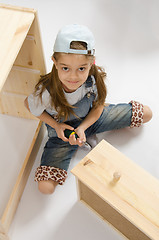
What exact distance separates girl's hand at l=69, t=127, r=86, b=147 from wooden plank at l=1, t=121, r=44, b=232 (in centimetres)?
20

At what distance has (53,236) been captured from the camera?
3.82ft

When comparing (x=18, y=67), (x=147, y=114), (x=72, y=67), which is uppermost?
(x=72, y=67)

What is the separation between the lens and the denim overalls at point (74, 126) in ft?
3.99

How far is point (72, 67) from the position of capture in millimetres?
979

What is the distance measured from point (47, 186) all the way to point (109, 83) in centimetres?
67

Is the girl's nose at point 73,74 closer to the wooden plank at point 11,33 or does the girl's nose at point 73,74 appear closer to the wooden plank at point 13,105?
the wooden plank at point 11,33

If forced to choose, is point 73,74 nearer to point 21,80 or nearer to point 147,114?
point 21,80

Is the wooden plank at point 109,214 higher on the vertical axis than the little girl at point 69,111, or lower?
lower

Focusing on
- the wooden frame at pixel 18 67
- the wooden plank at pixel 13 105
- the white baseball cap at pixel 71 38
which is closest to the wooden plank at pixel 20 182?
the wooden frame at pixel 18 67

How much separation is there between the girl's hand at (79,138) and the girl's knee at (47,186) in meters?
0.19

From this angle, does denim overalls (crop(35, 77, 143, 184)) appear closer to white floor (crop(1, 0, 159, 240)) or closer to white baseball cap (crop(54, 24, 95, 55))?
white floor (crop(1, 0, 159, 240))

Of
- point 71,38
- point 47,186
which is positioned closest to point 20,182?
point 47,186

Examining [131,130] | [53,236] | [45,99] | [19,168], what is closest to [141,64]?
[131,130]

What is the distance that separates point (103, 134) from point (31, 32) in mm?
597
